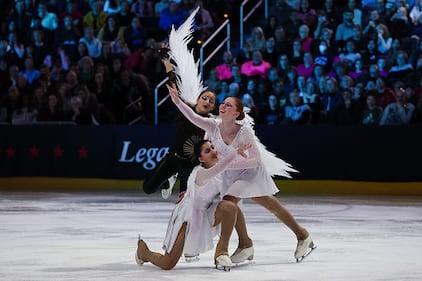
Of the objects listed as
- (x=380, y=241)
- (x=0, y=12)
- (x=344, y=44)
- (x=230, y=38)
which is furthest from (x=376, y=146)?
(x=0, y=12)

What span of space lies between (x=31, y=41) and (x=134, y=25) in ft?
9.03

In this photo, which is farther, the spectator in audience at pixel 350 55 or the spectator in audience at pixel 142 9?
the spectator in audience at pixel 142 9

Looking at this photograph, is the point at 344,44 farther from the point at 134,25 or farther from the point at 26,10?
the point at 26,10

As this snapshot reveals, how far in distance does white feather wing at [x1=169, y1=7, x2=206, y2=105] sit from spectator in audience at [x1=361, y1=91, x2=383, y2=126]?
31.5 ft

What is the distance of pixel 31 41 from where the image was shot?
79.9 feet

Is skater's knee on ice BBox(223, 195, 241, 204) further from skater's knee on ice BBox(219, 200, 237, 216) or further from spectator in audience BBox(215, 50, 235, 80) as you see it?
spectator in audience BBox(215, 50, 235, 80)

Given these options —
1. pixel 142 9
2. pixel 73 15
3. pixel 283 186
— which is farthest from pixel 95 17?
pixel 283 186

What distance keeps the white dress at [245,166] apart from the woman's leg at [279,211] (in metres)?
0.17

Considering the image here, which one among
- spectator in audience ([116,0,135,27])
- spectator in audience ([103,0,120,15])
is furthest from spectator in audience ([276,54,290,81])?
spectator in audience ([103,0,120,15])

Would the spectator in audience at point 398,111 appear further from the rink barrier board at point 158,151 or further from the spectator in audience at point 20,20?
the spectator in audience at point 20,20

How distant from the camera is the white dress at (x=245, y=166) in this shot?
29.7ft

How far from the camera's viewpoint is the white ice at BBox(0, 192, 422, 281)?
860 centimetres

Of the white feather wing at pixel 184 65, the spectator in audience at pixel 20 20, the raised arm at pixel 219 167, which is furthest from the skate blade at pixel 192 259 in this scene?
the spectator in audience at pixel 20 20

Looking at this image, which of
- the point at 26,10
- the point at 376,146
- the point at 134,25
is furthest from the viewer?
the point at 26,10
